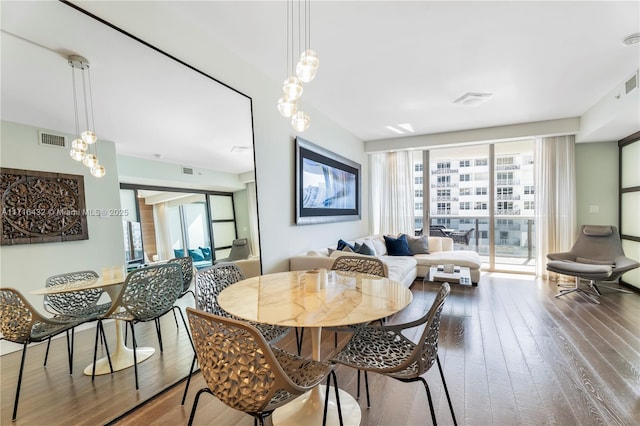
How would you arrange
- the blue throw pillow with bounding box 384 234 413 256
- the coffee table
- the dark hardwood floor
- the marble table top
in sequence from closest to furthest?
the marble table top < the dark hardwood floor < the coffee table < the blue throw pillow with bounding box 384 234 413 256

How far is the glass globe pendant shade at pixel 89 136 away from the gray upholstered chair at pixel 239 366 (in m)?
1.34

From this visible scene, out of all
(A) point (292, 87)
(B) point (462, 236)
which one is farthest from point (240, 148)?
(B) point (462, 236)

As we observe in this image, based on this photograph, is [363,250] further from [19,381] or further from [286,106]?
[19,381]

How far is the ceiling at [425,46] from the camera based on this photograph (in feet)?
6.79

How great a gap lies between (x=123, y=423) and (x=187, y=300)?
0.93 meters

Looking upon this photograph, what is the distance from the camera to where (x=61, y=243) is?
5.23 feet

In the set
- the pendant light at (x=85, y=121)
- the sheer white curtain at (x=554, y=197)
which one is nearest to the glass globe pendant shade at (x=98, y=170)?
the pendant light at (x=85, y=121)

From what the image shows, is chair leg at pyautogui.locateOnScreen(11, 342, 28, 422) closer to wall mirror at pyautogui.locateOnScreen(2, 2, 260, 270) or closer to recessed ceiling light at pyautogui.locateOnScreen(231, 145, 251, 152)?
wall mirror at pyautogui.locateOnScreen(2, 2, 260, 270)

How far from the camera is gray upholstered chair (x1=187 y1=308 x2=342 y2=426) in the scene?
105 cm

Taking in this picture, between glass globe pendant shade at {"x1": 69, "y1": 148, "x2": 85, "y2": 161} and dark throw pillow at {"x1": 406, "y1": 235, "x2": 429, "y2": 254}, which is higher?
Answer: glass globe pendant shade at {"x1": 69, "y1": 148, "x2": 85, "y2": 161}

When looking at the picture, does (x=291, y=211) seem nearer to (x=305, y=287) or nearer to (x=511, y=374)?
(x=305, y=287)

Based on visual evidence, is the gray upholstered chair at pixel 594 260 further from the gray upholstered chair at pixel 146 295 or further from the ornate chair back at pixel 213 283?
the gray upholstered chair at pixel 146 295

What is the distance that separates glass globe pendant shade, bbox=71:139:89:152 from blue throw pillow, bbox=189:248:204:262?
103 centimetres

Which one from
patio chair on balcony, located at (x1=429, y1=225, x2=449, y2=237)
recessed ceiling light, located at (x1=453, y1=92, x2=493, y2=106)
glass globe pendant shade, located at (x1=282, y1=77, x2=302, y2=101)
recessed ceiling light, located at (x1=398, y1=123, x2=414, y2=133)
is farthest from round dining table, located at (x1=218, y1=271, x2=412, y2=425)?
patio chair on balcony, located at (x1=429, y1=225, x2=449, y2=237)
